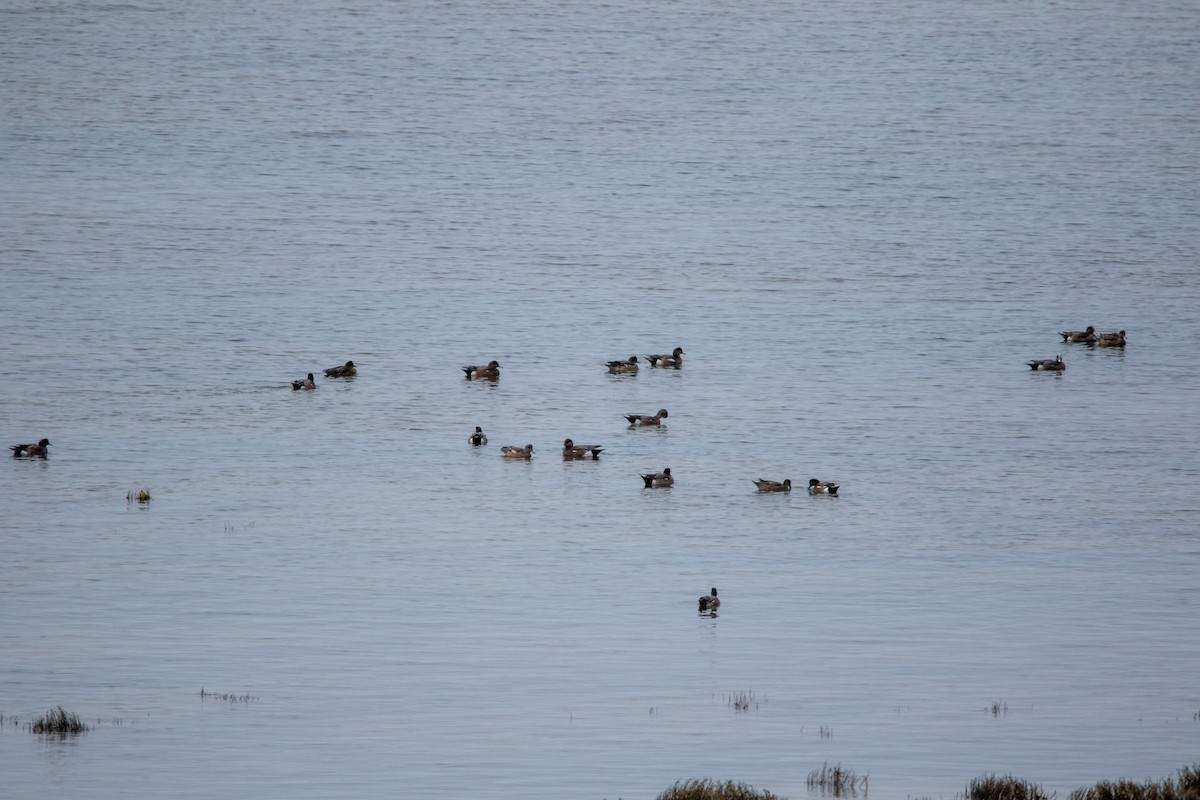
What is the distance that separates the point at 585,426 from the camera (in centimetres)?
3588

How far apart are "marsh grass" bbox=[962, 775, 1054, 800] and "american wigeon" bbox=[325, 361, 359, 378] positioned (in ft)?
85.9

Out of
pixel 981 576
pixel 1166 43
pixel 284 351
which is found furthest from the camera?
pixel 1166 43

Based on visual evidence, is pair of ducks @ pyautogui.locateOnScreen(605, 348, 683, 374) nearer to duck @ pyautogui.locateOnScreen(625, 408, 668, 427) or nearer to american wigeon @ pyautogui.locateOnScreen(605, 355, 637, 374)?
american wigeon @ pyautogui.locateOnScreen(605, 355, 637, 374)

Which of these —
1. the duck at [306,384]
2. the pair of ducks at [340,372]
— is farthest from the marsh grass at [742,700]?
the pair of ducks at [340,372]

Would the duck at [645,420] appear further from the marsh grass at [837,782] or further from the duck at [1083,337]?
the marsh grass at [837,782]

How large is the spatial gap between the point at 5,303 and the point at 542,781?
3509 centimetres

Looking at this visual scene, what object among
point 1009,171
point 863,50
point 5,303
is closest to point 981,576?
point 5,303

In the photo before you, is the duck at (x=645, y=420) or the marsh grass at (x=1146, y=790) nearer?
the marsh grass at (x=1146, y=790)

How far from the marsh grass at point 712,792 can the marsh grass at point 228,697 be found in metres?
4.99

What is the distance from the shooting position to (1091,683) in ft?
62.8

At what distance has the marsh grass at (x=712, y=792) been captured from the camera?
14.1 meters

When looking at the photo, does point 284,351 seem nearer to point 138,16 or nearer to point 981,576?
point 981,576

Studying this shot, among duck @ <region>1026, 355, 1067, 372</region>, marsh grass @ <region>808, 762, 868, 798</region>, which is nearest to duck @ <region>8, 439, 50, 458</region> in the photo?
marsh grass @ <region>808, 762, 868, 798</region>

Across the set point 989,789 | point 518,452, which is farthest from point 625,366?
point 989,789
